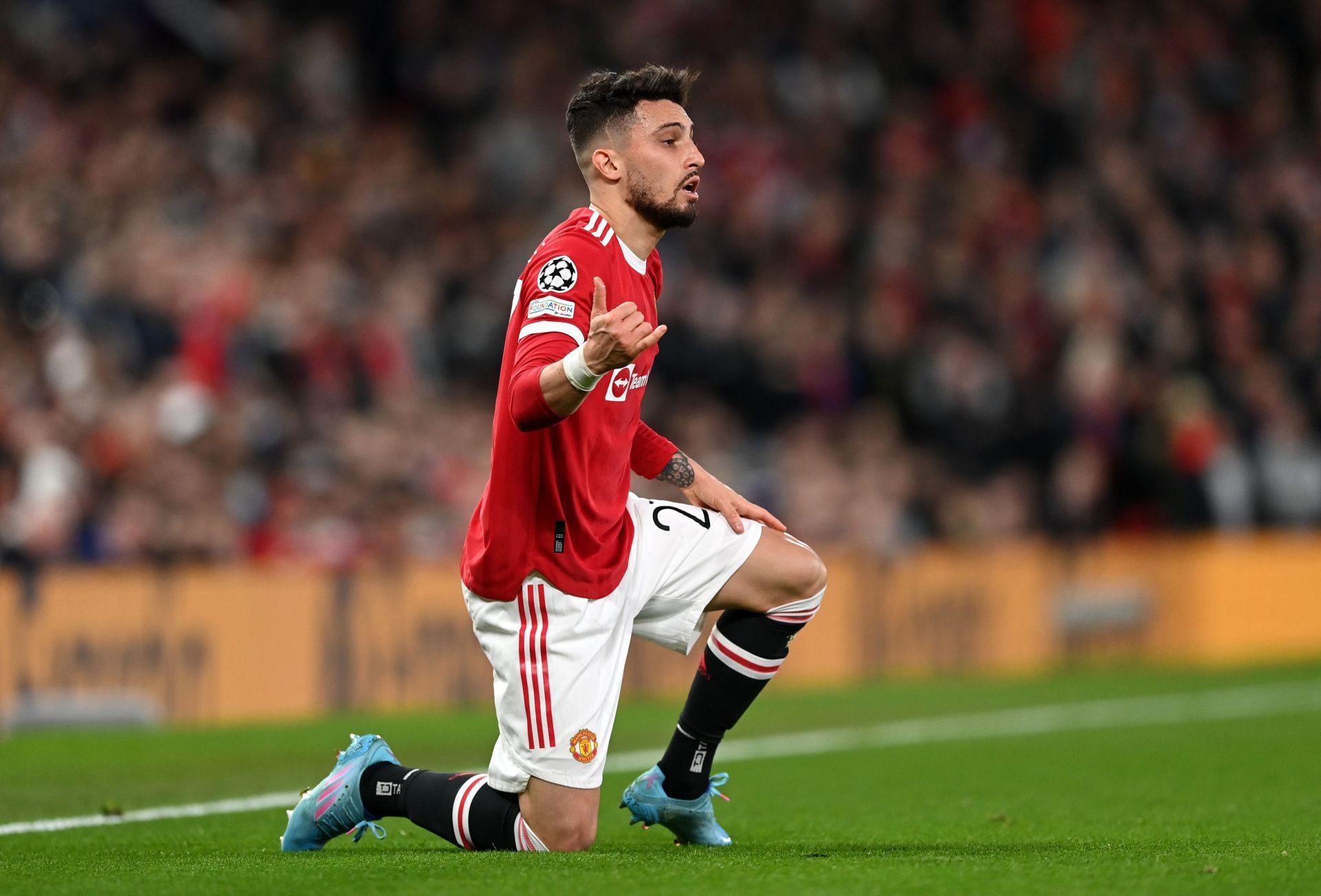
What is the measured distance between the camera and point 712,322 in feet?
52.9

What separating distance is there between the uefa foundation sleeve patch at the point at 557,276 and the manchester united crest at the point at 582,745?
1286 millimetres

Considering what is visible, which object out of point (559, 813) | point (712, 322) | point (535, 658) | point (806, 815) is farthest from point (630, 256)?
point (712, 322)

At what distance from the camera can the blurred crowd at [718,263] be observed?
12.9m

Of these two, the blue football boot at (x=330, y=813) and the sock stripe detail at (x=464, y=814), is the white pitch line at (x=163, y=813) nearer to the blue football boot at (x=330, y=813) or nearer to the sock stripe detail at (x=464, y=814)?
the blue football boot at (x=330, y=813)

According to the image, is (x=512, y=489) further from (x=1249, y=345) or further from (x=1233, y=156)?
(x=1233, y=156)

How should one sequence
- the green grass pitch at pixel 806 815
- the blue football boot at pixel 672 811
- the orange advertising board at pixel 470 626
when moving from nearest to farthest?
the green grass pitch at pixel 806 815, the blue football boot at pixel 672 811, the orange advertising board at pixel 470 626

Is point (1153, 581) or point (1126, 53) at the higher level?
point (1126, 53)

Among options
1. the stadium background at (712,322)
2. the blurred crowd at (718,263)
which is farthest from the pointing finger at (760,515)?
the blurred crowd at (718,263)

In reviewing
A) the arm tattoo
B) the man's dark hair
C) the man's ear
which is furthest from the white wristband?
the arm tattoo

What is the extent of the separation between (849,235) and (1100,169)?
3.01 metres

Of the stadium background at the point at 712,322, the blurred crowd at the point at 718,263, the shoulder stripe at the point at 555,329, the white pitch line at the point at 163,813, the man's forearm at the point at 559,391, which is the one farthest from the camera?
the blurred crowd at the point at 718,263

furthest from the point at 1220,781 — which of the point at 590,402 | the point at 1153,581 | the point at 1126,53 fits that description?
the point at 1126,53

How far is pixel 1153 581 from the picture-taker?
50.5ft

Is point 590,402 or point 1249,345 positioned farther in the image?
point 1249,345
